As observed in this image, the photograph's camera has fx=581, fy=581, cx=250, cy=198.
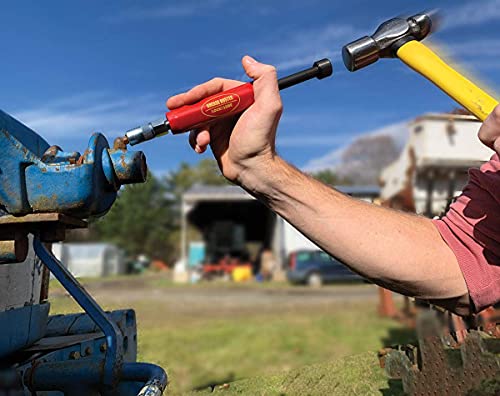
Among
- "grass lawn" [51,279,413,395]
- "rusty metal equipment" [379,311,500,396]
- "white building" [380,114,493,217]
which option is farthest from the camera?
"white building" [380,114,493,217]

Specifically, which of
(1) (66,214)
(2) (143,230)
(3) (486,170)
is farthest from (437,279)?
(2) (143,230)

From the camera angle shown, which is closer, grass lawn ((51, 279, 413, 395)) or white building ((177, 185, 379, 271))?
grass lawn ((51, 279, 413, 395))

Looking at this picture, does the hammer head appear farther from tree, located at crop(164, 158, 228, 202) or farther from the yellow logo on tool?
tree, located at crop(164, 158, 228, 202)

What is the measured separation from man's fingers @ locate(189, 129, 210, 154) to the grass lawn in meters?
0.57

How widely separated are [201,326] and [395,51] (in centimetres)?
634

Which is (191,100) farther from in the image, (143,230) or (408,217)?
(143,230)

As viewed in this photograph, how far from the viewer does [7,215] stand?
106cm

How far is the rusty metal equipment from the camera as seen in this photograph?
4.51ft

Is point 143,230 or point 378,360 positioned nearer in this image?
point 378,360

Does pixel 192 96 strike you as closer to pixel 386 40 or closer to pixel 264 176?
pixel 264 176

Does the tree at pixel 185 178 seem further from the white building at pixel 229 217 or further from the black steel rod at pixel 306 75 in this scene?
the black steel rod at pixel 306 75

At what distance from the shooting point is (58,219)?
1.01 metres

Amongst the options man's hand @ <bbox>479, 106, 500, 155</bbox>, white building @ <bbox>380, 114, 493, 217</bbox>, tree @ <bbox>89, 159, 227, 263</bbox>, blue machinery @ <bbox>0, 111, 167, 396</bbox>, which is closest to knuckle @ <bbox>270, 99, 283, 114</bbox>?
blue machinery @ <bbox>0, 111, 167, 396</bbox>

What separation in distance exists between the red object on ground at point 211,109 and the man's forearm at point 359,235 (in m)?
0.14
